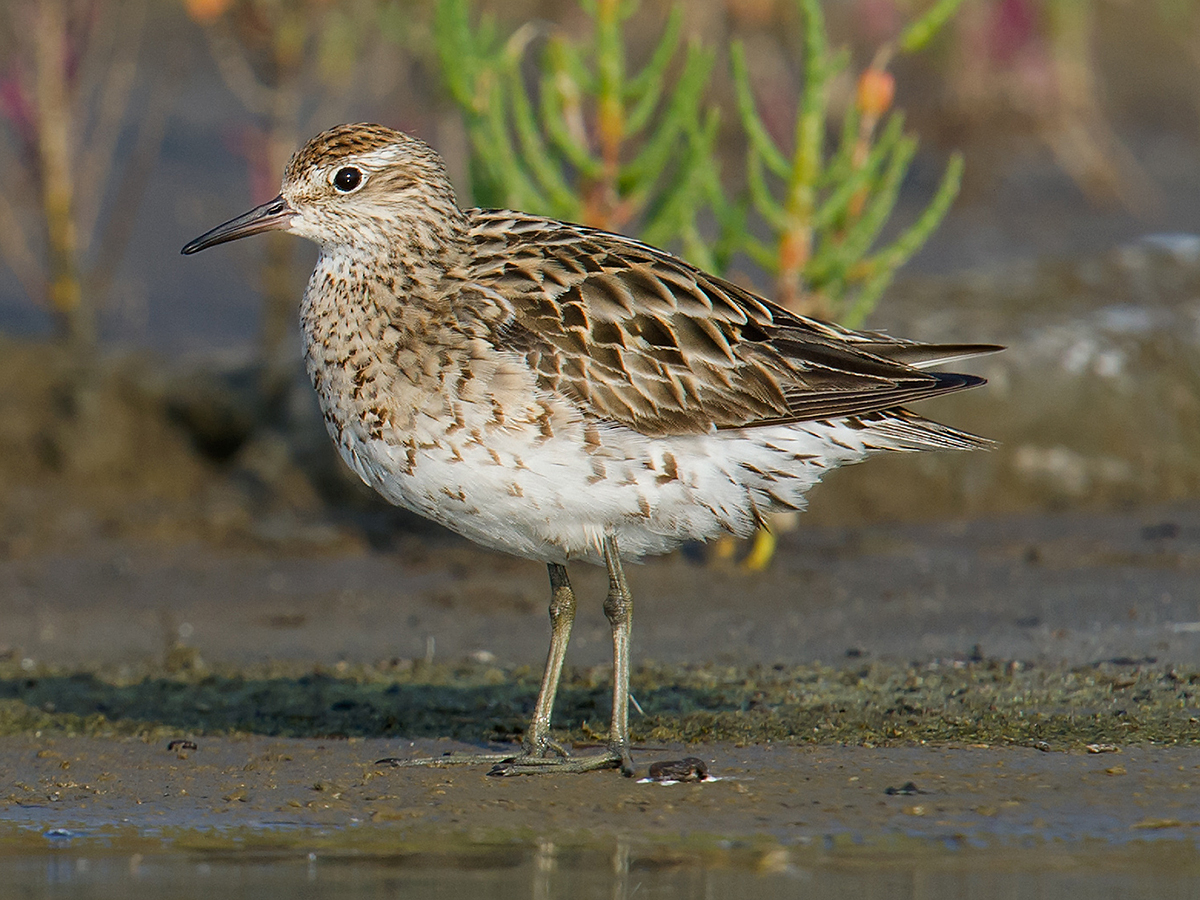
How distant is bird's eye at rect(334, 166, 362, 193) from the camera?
7121 mm

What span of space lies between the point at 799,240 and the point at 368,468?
13.3 ft

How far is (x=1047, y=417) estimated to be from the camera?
449 inches

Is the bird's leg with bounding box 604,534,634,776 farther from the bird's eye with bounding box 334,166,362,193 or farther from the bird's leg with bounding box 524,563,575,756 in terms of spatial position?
the bird's eye with bounding box 334,166,362,193

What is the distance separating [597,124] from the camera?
10500 millimetres

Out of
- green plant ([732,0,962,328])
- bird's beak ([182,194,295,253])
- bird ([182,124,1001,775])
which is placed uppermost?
green plant ([732,0,962,328])

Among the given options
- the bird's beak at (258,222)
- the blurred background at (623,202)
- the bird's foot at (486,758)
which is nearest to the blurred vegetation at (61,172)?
the blurred background at (623,202)

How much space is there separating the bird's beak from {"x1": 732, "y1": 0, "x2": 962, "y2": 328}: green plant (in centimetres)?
344

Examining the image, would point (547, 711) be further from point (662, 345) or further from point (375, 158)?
point (375, 158)

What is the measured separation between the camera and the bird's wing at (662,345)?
6.73 meters

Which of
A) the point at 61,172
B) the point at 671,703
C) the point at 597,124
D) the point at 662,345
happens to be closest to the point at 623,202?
the point at 597,124

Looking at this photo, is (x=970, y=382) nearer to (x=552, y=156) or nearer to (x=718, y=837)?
(x=718, y=837)

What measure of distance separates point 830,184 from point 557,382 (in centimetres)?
390

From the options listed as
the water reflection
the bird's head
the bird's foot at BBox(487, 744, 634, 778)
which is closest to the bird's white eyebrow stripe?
the bird's head

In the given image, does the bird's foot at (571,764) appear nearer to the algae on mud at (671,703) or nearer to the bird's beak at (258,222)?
the algae on mud at (671,703)
